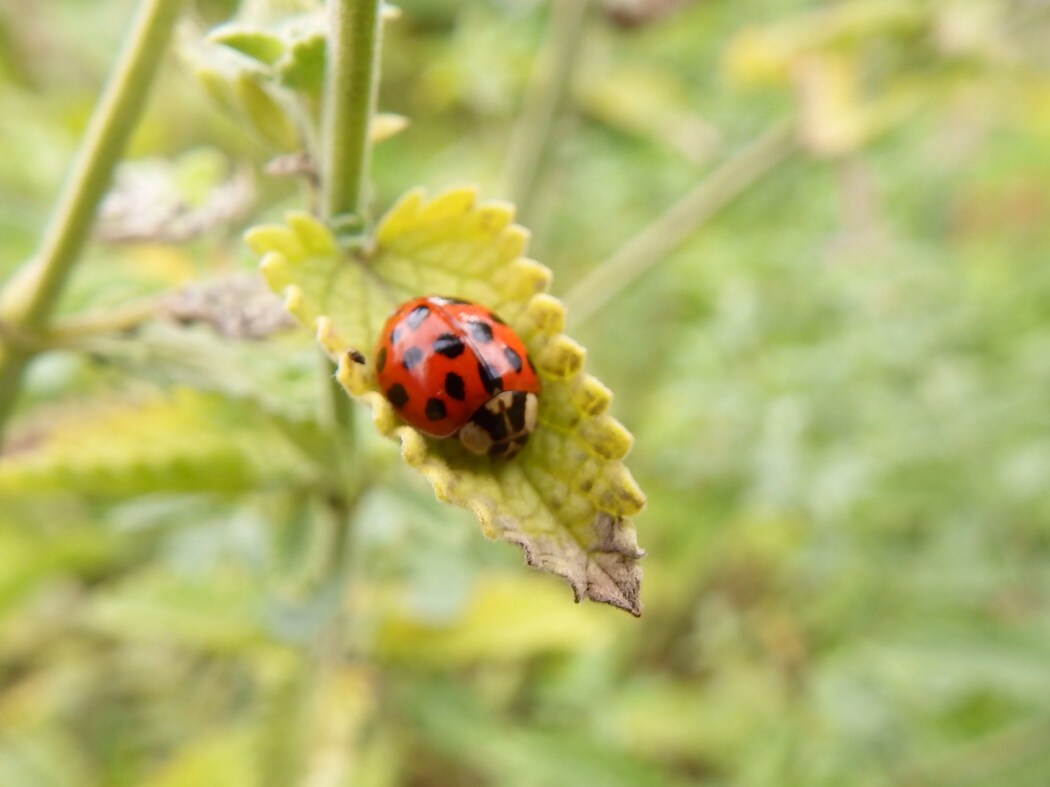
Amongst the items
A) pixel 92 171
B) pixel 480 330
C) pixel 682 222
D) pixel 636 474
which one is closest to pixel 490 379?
pixel 480 330

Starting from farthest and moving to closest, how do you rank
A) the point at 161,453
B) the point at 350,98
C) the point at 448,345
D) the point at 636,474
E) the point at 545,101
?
the point at 636,474
the point at 545,101
the point at 161,453
the point at 448,345
the point at 350,98

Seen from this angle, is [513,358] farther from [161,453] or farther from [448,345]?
[161,453]

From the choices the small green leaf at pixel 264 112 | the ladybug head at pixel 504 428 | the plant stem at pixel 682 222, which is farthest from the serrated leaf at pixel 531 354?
the plant stem at pixel 682 222

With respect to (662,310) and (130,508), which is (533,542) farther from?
(662,310)

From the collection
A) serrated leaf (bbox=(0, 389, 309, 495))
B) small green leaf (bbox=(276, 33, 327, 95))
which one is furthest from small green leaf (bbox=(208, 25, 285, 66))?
serrated leaf (bbox=(0, 389, 309, 495))

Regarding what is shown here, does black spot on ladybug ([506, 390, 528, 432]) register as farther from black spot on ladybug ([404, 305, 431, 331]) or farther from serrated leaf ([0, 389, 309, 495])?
serrated leaf ([0, 389, 309, 495])

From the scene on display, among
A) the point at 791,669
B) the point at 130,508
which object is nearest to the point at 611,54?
the point at 791,669
